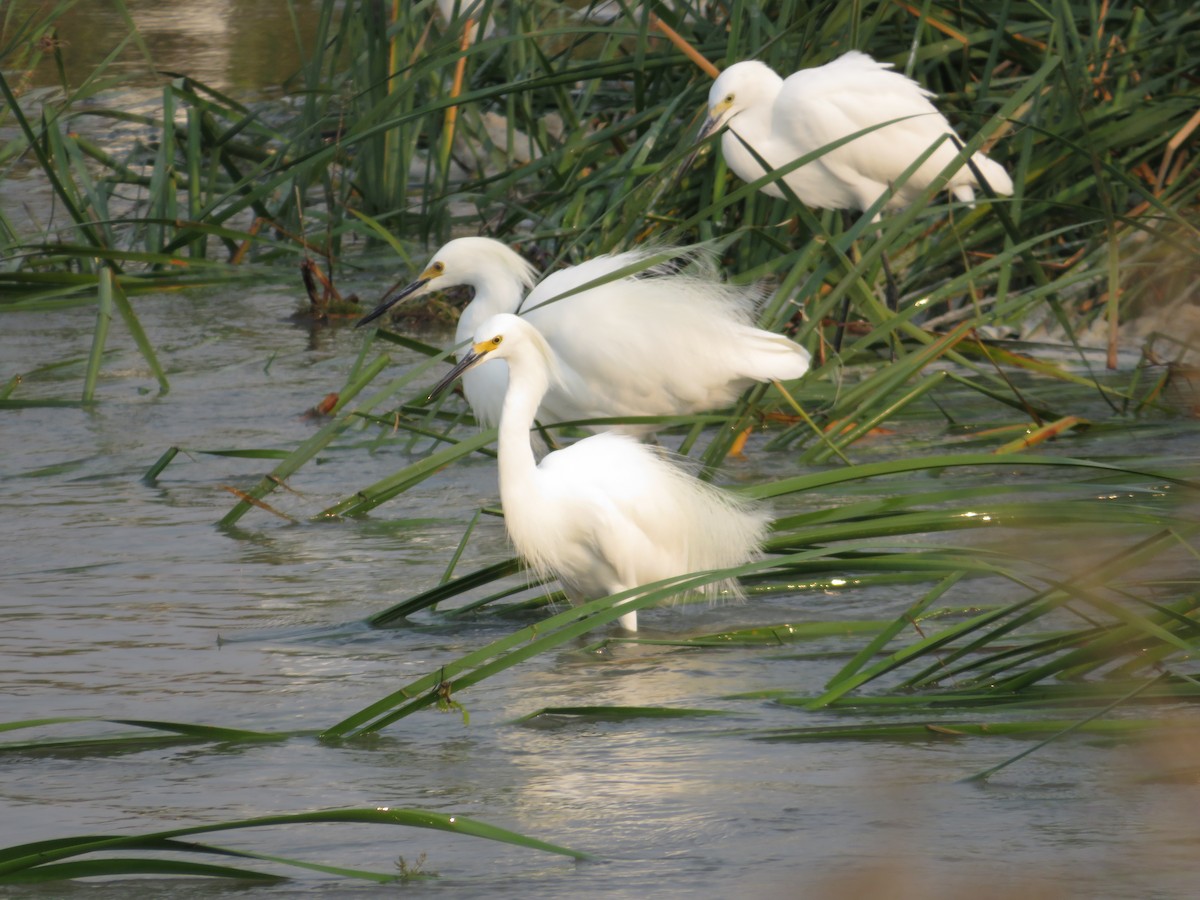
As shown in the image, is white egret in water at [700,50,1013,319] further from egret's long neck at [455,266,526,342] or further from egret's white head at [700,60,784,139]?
egret's long neck at [455,266,526,342]

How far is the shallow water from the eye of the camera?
2.25 meters

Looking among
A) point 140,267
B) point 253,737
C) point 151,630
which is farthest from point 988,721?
point 140,267

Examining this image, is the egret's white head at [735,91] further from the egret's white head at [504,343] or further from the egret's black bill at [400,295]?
the egret's white head at [504,343]

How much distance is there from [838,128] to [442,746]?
11.3 feet

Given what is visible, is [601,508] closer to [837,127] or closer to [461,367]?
[461,367]

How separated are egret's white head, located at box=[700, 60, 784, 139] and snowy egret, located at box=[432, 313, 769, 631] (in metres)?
1.75

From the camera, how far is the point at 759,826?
2.38 m

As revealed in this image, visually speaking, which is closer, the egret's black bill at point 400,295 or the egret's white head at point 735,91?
the egret's black bill at point 400,295

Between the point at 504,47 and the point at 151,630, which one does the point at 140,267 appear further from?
the point at 151,630

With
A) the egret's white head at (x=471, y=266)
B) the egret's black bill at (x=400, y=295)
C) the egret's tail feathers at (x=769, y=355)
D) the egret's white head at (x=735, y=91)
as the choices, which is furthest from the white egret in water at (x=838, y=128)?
the egret's black bill at (x=400, y=295)

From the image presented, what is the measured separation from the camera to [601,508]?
3.58m

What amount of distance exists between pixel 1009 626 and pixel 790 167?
1.46 m

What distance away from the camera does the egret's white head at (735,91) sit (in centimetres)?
529

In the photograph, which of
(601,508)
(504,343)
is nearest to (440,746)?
(601,508)
